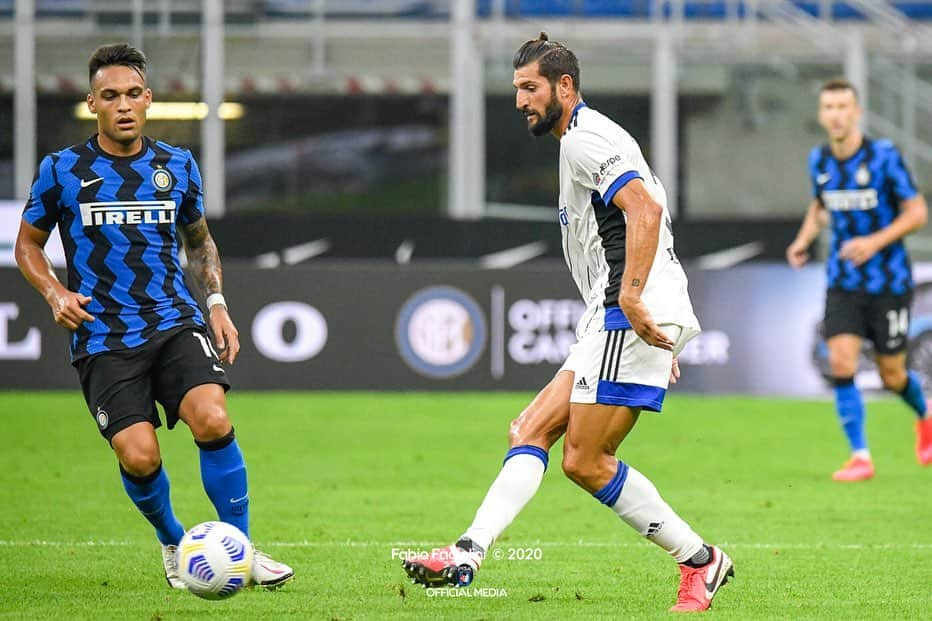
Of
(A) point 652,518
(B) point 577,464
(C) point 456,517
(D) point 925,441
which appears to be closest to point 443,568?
(B) point 577,464

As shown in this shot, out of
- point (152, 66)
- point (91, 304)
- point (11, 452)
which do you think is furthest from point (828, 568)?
point (152, 66)

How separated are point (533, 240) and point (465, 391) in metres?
2.76

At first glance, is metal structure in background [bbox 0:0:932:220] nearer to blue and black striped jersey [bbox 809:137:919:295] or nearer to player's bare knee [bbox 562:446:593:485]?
blue and black striped jersey [bbox 809:137:919:295]

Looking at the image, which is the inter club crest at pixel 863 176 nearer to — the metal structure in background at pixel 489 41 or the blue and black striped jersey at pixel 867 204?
the blue and black striped jersey at pixel 867 204

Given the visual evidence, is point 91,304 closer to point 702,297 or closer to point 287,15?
point 702,297

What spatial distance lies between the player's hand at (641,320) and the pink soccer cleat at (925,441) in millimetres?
5640

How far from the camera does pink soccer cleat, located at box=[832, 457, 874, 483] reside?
10312 millimetres

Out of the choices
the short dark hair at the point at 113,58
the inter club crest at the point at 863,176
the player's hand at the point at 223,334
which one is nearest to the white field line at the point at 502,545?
the player's hand at the point at 223,334

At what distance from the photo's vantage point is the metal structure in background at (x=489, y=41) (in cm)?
1853

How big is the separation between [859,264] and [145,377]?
5339mm

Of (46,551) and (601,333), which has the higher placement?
(601,333)

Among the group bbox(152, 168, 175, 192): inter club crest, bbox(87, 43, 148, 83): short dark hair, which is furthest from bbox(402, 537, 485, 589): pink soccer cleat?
bbox(87, 43, 148, 83): short dark hair

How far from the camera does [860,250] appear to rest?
10023mm

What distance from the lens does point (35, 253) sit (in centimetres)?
646
